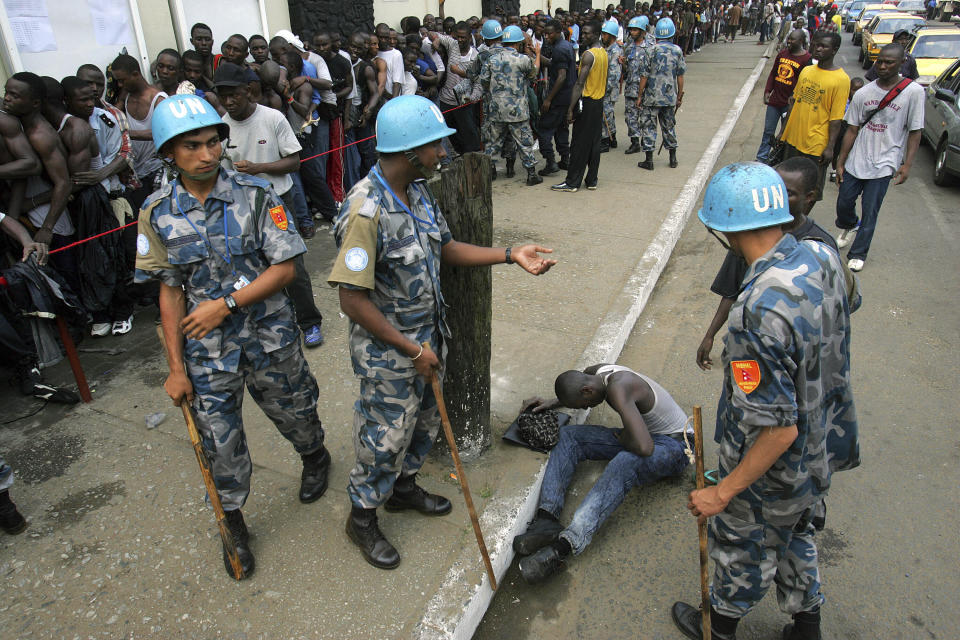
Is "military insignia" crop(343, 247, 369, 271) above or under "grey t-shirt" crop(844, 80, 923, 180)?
above

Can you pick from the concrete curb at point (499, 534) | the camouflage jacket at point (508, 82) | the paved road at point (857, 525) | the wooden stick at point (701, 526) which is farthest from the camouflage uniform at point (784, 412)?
the camouflage jacket at point (508, 82)

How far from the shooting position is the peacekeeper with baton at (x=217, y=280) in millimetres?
2396

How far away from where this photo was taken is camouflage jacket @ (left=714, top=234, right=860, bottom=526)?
1913mm

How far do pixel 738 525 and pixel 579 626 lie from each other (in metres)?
0.90

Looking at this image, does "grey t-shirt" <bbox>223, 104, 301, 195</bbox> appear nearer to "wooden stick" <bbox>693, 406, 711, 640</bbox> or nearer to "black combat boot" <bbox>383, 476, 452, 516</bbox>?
"black combat boot" <bbox>383, 476, 452, 516</bbox>

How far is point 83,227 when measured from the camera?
15.2 ft

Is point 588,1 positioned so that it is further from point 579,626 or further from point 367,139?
point 579,626

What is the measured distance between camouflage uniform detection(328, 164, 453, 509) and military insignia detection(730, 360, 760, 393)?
1184 mm

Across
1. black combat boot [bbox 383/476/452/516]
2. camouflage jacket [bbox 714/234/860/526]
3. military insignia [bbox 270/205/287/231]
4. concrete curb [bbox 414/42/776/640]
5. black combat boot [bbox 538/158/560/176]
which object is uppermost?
military insignia [bbox 270/205/287/231]

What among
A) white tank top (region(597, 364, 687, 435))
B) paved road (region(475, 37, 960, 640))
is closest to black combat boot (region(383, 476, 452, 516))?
paved road (region(475, 37, 960, 640))

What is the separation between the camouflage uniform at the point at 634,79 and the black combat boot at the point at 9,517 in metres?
8.99

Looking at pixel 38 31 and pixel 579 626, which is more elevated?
pixel 38 31

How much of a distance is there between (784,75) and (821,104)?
8.27ft

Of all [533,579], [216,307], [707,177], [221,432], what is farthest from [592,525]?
[707,177]
